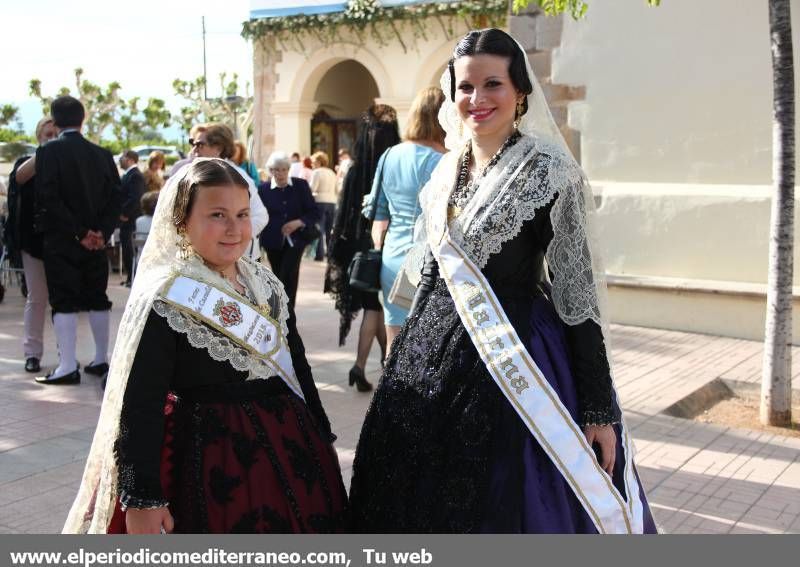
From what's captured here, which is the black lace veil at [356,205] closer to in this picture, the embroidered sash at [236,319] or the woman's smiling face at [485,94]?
the woman's smiling face at [485,94]

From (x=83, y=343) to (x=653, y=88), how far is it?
197 inches

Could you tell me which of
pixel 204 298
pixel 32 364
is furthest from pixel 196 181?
pixel 32 364

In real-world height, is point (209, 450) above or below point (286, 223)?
below

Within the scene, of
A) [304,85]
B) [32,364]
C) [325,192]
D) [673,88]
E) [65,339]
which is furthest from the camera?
[304,85]

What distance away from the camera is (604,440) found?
93.0 inches

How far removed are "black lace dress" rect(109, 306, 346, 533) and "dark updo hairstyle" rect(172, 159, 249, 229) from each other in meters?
0.27

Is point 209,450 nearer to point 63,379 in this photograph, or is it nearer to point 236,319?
point 236,319

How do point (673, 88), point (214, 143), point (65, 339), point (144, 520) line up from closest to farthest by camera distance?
point (144, 520) → point (214, 143) → point (65, 339) → point (673, 88)

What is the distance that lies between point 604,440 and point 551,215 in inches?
23.4

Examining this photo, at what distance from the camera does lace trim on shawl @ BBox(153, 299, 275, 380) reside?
2.20m

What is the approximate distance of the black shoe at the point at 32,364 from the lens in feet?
19.7

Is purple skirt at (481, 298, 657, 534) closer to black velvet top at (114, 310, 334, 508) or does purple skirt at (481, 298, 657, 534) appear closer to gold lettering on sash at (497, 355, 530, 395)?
gold lettering on sash at (497, 355, 530, 395)
